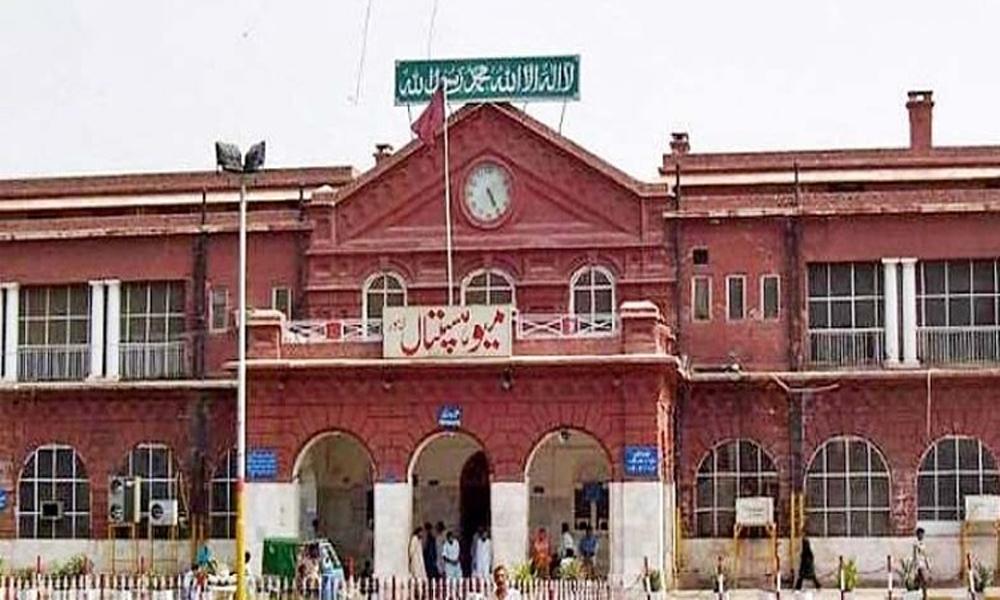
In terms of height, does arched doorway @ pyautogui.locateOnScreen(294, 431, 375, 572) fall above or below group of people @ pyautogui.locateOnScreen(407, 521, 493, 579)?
above

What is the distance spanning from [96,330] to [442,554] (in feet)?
36.1

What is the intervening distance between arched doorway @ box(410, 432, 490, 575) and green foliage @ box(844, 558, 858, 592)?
8021 mm

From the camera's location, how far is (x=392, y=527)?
4266 centimetres

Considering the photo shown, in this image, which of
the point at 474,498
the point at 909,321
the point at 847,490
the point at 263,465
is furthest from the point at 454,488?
the point at 909,321

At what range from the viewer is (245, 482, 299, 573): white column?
43000mm

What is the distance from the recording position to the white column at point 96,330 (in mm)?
49688

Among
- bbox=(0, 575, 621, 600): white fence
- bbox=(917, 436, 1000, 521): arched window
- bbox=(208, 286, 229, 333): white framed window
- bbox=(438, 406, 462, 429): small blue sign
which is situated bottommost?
bbox=(0, 575, 621, 600): white fence

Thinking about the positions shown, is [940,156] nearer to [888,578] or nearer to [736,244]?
[736,244]

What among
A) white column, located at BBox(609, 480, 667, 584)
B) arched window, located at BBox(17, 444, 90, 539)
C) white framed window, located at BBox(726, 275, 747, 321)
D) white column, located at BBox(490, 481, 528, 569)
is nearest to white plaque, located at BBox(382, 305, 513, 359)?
white column, located at BBox(490, 481, 528, 569)

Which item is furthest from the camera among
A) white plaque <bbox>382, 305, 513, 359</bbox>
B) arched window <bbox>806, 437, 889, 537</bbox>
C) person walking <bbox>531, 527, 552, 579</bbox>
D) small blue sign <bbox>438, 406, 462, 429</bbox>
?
arched window <bbox>806, 437, 889, 537</bbox>

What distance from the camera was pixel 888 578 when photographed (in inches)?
1748

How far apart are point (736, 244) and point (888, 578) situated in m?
8.27

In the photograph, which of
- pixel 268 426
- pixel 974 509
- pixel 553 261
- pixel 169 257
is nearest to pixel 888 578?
pixel 974 509

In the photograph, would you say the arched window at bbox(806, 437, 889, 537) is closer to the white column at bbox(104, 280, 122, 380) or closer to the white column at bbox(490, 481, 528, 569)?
the white column at bbox(490, 481, 528, 569)
